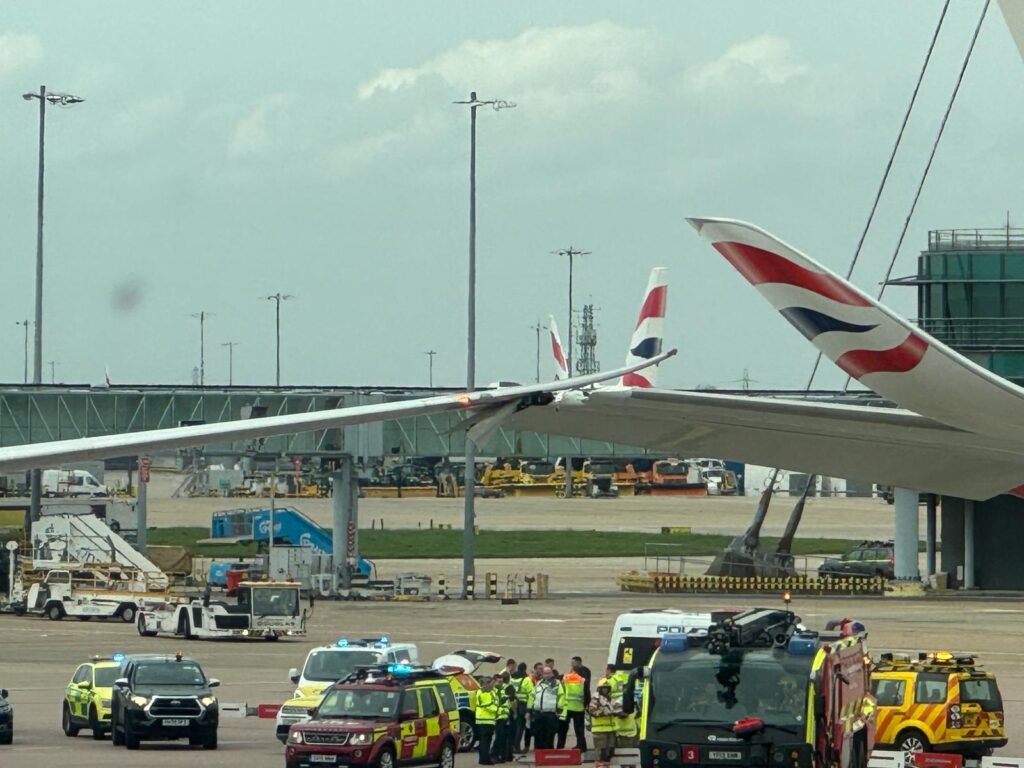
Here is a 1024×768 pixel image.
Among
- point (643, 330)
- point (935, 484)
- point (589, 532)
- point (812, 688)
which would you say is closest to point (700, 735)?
point (812, 688)

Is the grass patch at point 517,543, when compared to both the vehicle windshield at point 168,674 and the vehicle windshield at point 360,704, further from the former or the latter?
the vehicle windshield at point 360,704

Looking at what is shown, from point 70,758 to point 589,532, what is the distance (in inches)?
3064

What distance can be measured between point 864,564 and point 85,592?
31148 mm

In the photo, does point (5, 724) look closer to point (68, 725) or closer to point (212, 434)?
point (68, 725)

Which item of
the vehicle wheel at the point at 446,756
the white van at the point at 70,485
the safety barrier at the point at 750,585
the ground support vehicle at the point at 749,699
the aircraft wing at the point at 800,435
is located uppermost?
the aircraft wing at the point at 800,435

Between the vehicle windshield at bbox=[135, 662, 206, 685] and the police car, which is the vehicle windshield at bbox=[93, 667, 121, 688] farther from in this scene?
the police car

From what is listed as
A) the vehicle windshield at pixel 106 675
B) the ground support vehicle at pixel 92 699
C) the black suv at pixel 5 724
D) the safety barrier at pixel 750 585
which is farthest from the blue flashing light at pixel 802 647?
the safety barrier at pixel 750 585

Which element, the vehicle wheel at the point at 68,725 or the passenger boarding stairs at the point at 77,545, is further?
the passenger boarding stairs at the point at 77,545

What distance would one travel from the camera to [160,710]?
94.1 feet

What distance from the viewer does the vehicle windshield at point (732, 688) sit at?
66.9 ft

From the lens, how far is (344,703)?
24656 millimetres

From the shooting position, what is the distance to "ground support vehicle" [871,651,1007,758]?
26172 millimetres

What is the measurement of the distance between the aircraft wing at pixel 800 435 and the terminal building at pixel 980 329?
4581 centimetres

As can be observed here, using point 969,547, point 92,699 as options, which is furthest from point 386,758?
point 969,547
